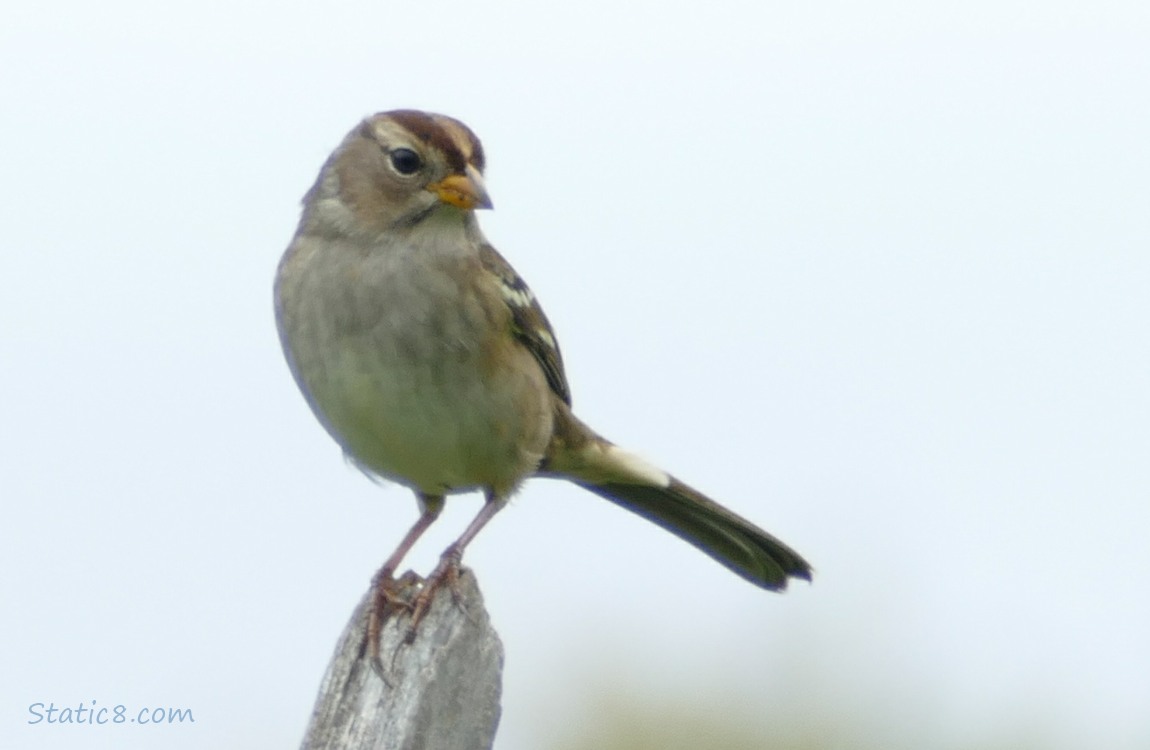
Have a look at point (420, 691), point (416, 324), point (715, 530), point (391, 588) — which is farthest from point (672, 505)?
point (420, 691)

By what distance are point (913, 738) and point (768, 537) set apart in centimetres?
264

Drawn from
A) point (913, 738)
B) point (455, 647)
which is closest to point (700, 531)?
point (913, 738)

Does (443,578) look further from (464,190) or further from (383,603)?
(464,190)

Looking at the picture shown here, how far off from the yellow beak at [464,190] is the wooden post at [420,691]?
1.80 metres

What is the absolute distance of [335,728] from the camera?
390 centimetres

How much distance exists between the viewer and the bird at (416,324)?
573 cm

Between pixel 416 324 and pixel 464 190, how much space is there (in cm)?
45

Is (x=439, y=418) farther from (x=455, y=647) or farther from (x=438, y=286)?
(x=455, y=647)

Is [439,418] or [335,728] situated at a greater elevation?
[439,418]

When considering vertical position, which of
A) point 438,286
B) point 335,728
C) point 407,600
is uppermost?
point 438,286

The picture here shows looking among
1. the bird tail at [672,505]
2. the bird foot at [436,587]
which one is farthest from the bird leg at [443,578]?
the bird tail at [672,505]

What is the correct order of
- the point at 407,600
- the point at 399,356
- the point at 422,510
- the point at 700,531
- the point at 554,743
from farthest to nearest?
the point at 554,743
the point at 700,531
the point at 422,510
the point at 399,356
the point at 407,600

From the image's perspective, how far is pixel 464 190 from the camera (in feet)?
18.9

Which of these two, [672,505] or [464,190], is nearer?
[464,190]
